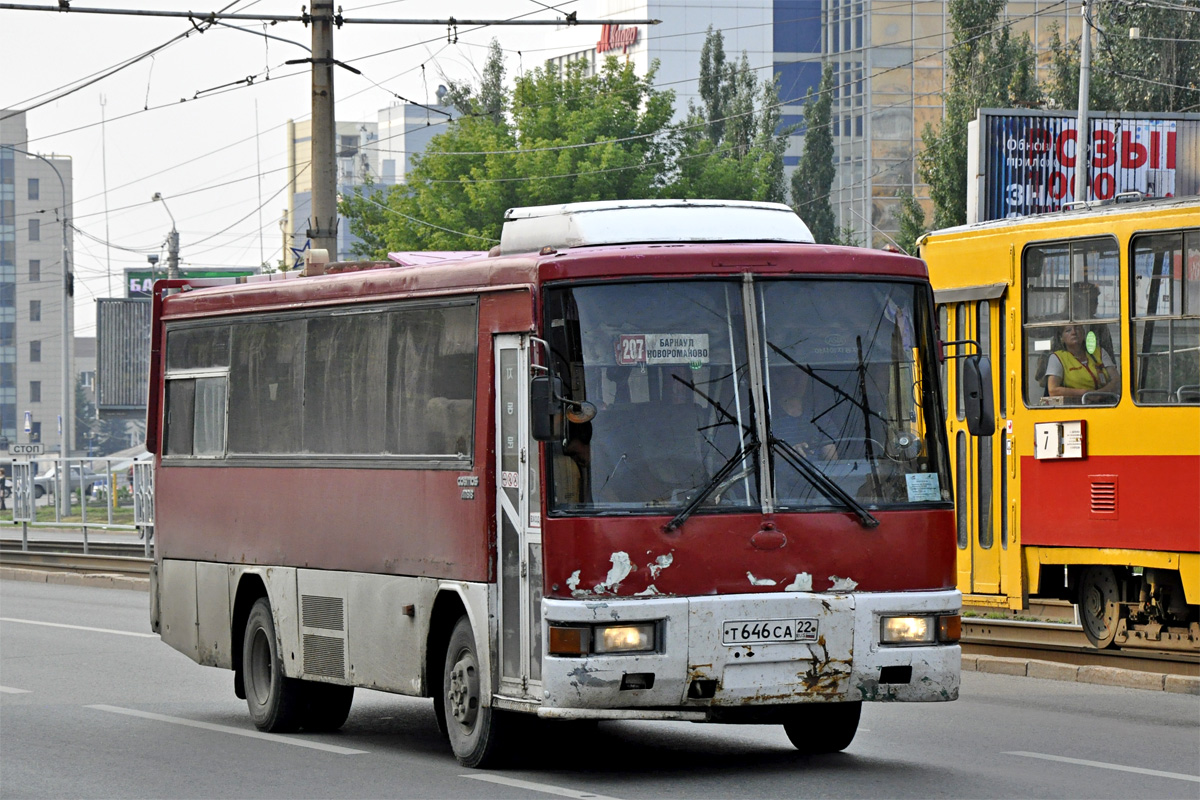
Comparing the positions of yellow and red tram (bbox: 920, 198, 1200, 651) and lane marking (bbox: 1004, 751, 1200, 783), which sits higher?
yellow and red tram (bbox: 920, 198, 1200, 651)

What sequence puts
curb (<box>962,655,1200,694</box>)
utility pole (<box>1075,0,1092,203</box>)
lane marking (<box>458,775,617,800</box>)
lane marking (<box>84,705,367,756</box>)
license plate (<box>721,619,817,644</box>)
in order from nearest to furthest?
lane marking (<box>458,775,617,800</box>) < license plate (<box>721,619,817,644</box>) < lane marking (<box>84,705,367,756</box>) < curb (<box>962,655,1200,694</box>) < utility pole (<box>1075,0,1092,203</box>)

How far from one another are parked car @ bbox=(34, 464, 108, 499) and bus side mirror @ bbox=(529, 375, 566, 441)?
2584cm

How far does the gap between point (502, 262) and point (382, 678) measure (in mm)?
2540

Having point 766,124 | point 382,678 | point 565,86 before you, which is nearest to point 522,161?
point 565,86

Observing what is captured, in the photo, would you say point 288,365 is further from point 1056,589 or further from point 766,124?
point 766,124

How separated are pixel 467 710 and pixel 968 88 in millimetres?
42891

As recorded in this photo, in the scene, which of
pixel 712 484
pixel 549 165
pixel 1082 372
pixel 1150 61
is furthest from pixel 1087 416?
pixel 549 165

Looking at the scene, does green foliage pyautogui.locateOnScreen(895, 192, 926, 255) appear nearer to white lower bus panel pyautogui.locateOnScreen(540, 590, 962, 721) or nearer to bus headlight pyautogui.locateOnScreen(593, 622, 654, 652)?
white lower bus panel pyautogui.locateOnScreen(540, 590, 962, 721)

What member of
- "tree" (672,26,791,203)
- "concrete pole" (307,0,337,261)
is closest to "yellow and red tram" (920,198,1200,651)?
"concrete pole" (307,0,337,261)

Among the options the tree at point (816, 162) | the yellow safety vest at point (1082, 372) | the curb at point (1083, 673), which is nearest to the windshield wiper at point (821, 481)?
the curb at point (1083, 673)

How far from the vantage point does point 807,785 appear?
378 inches

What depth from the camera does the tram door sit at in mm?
16094

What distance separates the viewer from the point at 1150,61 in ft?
158

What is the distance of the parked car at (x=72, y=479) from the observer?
116 feet
